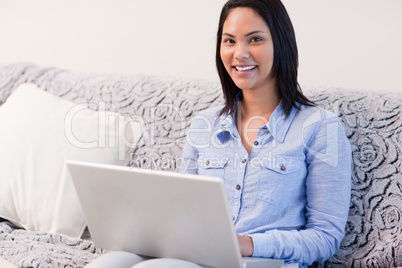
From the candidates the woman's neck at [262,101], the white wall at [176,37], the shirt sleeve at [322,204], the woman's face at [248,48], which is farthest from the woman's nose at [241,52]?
the white wall at [176,37]

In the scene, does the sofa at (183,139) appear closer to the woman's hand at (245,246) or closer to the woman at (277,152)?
the woman at (277,152)

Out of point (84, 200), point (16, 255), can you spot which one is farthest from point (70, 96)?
point (84, 200)

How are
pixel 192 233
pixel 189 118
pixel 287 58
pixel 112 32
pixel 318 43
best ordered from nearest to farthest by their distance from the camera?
pixel 192 233, pixel 287 58, pixel 189 118, pixel 318 43, pixel 112 32

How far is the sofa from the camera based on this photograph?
55.6 inches

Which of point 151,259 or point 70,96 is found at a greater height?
point 70,96

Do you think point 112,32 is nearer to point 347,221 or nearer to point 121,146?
point 121,146

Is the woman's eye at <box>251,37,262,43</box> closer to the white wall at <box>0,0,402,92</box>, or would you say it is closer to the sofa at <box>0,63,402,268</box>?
the sofa at <box>0,63,402,268</box>

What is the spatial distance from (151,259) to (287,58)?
2.09ft

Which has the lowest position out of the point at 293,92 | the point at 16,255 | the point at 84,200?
the point at 16,255

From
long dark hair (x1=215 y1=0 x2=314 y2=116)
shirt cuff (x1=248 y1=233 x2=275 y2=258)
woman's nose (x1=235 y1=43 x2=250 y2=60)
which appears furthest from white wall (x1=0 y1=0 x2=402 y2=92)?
shirt cuff (x1=248 y1=233 x2=275 y2=258)

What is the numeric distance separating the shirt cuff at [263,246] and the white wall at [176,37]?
82cm

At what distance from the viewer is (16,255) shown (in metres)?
1.46

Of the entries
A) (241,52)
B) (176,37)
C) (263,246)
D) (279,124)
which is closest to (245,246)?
(263,246)

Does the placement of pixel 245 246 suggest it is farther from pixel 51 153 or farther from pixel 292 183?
pixel 51 153
